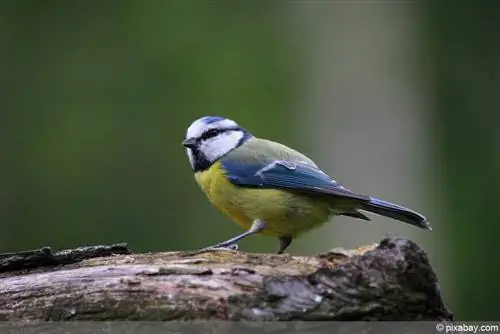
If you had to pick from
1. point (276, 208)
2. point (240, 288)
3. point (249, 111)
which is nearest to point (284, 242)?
point (276, 208)

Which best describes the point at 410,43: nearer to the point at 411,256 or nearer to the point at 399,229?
the point at 399,229

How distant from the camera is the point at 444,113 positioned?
4203 mm

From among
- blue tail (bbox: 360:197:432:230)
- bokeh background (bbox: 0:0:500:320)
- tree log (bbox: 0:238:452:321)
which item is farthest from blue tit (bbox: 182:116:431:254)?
bokeh background (bbox: 0:0:500:320)

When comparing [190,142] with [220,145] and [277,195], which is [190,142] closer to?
[220,145]

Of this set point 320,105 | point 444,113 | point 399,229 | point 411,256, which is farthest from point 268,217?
point 444,113

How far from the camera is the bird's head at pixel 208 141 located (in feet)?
7.75

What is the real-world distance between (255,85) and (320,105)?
1339 mm

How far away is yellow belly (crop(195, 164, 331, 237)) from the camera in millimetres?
2137

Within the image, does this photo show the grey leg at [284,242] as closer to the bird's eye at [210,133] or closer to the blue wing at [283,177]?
the blue wing at [283,177]

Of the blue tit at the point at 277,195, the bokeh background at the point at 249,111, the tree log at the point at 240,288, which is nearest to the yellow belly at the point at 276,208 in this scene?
the blue tit at the point at 277,195

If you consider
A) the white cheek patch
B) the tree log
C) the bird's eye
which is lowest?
the tree log

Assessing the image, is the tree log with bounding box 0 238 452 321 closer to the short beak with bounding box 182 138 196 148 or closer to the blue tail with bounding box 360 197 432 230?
the blue tail with bounding box 360 197 432 230

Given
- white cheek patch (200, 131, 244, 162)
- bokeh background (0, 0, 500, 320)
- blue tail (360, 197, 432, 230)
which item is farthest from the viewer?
bokeh background (0, 0, 500, 320)

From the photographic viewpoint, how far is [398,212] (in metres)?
2.10
